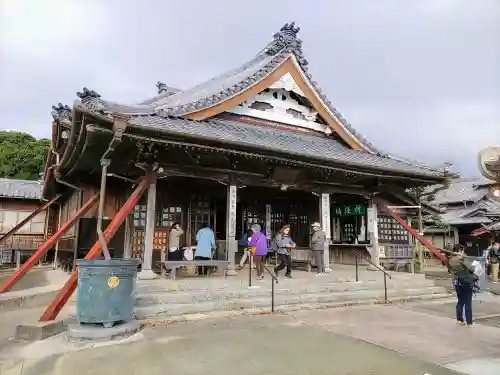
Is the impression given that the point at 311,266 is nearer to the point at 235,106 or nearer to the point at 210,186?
the point at 210,186

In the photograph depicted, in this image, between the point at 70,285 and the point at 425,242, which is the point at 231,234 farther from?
the point at 425,242

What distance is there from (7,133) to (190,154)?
124ft

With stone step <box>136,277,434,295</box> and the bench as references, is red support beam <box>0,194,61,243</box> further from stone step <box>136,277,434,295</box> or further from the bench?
stone step <box>136,277,434,295</box>

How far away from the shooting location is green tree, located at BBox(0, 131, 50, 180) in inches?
1439

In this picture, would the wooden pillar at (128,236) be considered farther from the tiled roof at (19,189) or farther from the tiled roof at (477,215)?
the tiled roof at (477,215)

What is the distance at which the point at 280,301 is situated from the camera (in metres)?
8.57

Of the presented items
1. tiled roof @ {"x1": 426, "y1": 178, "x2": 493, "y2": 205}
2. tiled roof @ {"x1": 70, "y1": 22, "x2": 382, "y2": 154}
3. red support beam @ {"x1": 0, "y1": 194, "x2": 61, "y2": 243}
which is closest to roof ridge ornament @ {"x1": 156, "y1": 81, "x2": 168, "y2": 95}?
tiled roof @ {"x1": 70, "y1": 22, "x2": 382, "y2": 154}

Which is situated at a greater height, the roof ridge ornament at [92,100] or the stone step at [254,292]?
the roof ridge ornament at [92,100]

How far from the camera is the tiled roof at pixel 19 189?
22125 mm

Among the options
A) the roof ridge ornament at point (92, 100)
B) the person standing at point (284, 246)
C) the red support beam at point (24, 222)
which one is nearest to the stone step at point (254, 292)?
the person standing at point (284, 246)

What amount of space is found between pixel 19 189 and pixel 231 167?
18.2 m

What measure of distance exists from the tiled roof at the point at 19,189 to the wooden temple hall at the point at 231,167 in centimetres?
721

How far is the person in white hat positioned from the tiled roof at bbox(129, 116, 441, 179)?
6.52ft

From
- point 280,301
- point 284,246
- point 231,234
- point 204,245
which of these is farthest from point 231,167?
point 280,301
